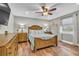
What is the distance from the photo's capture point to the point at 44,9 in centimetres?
207

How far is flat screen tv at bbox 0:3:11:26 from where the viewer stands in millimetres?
1897

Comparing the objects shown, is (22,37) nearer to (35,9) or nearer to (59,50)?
(35,9)

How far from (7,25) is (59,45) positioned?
52.4 inches

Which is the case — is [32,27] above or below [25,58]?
above

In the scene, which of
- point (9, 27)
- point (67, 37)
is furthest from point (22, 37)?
point (67, 37)

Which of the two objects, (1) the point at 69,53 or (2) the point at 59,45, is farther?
(2) the point at 59,45

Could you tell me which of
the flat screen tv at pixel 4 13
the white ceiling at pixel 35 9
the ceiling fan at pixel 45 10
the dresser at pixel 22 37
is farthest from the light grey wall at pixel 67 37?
the flat screen tv at pixel 4 13

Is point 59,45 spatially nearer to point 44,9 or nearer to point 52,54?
point 52,54

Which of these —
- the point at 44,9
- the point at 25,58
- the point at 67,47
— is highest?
the point at 44,9

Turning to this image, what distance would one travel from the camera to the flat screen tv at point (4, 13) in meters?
1.90

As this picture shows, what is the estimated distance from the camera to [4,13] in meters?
1.95

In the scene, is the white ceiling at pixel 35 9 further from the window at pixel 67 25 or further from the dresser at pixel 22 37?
the dresser at pixel 22 37

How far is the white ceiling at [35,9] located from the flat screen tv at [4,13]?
10cm

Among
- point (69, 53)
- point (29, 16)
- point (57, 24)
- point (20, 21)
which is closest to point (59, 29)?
point (57, 24)
